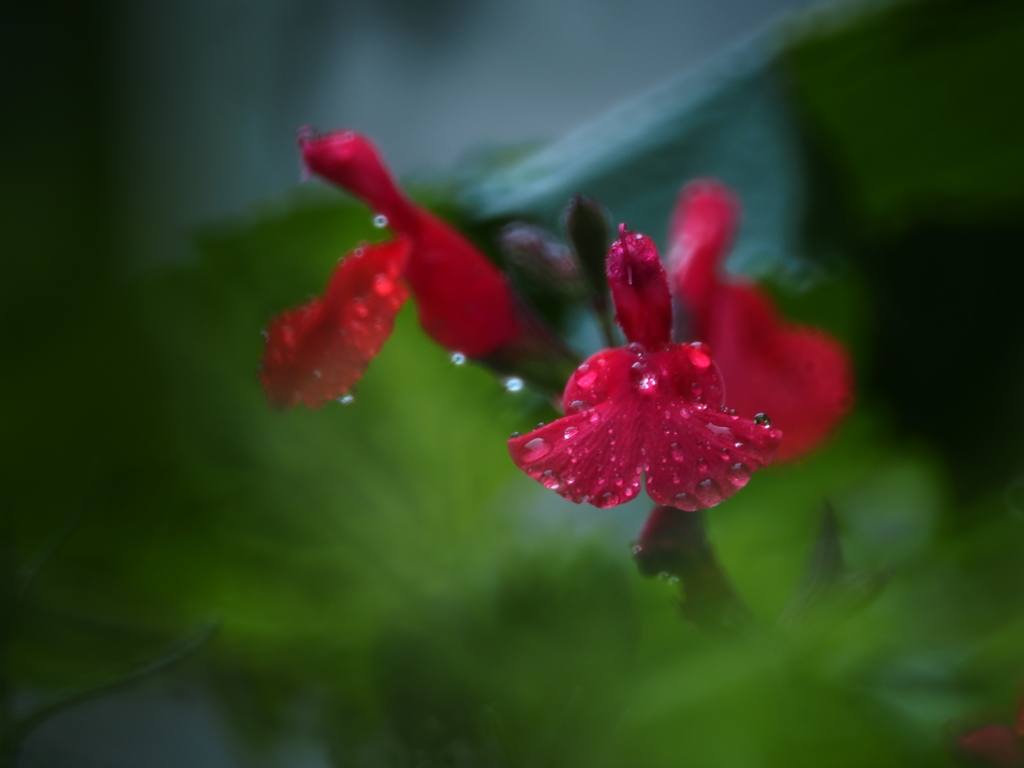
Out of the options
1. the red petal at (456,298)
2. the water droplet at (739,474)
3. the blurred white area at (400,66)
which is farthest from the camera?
the blurred white area at (400,66)

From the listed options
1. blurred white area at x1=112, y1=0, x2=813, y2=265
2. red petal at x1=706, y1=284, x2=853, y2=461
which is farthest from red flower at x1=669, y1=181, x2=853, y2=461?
blurred white area at x1=112, y1=0, x2=813, y2=265

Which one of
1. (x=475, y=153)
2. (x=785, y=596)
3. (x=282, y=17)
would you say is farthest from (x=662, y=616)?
(x=282, y=17)

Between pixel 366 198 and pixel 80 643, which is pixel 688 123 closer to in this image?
pixel 366 198

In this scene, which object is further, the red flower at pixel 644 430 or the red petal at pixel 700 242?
the red petal at pixel 700 242

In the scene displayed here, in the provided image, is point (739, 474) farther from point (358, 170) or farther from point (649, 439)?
point (358, 170)

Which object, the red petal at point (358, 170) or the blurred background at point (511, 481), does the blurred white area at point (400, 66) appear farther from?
the red petal at point (358, 170)

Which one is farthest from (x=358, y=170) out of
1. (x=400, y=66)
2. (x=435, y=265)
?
(x=400, y=66)

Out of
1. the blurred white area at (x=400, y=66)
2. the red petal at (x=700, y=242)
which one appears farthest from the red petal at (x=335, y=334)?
the blurred white area at (x=400, y=66)
